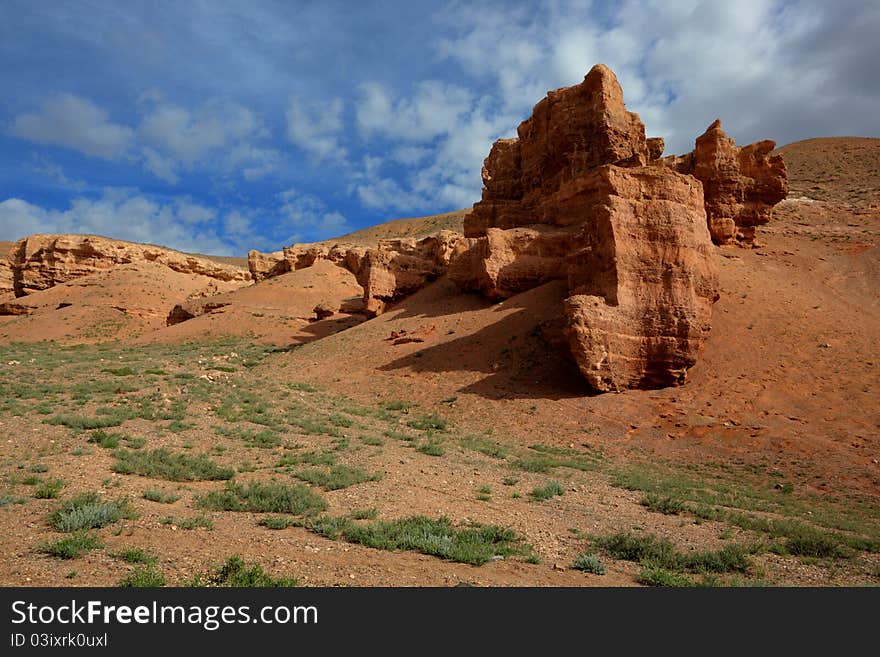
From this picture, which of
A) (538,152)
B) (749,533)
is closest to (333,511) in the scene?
(749,533)

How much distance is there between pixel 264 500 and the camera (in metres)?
7.65

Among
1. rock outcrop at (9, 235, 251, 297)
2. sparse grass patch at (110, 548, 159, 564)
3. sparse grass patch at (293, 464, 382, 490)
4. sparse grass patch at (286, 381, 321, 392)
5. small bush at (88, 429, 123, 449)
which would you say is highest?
rock outcrop at (9, 235, 251, 297)

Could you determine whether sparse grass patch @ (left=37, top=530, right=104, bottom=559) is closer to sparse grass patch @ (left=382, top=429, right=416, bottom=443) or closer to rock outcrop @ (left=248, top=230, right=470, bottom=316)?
sparse grass patch @ (left=382, top=429, right=416, bottom=443)

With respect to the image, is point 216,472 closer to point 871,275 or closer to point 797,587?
point 797,587

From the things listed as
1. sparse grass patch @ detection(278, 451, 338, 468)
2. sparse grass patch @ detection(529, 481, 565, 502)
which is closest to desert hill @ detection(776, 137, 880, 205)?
sparse grass patch @ detection(529, 481, 565, 502)

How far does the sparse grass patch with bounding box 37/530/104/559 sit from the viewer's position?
5.17 metres

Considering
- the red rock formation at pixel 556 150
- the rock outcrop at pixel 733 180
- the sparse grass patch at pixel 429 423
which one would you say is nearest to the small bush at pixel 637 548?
the sparse grass patch at pixel 429 423

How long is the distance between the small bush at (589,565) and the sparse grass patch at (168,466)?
19.3 feet

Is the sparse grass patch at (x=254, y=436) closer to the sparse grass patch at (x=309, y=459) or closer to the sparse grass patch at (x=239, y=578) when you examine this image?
the sparse grass patch at (x=309, y=459)

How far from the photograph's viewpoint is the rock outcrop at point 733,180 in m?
26.5

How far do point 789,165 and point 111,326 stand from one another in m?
78.2

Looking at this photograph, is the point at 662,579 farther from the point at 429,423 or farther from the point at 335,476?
the point at 429,423

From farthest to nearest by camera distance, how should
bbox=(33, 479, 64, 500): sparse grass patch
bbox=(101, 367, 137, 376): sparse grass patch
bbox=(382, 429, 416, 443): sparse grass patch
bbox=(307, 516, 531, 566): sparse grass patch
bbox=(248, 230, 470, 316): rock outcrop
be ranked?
bbox=(248, 230, 470, 316): rock outcrop < bbox=(101, 367, 137, 376): sparse grass patch < bbox=(382, 429, 416, 443): sparse grass patch < bbox=(33, 479, 64, 500): sparse grass patch < bbox=(307, 516, 531, 566): sparse grass patch

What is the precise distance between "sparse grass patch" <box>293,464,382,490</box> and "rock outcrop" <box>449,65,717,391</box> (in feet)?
30.8
